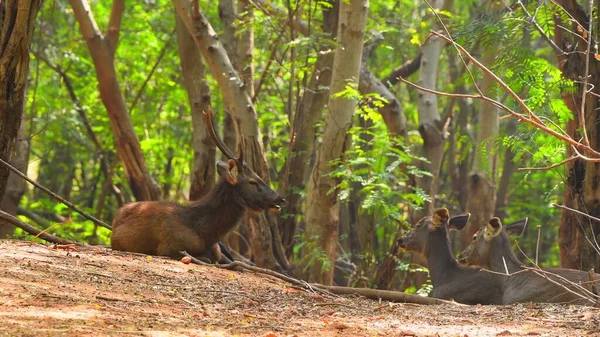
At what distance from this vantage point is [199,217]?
34.5ft

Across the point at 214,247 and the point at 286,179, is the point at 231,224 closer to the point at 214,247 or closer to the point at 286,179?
the point at 214,247

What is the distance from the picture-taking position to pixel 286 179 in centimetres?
1371

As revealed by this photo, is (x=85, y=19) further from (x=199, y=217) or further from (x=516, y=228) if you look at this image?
(x=516, y=228)

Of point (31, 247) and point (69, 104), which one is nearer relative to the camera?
point (31, 247)

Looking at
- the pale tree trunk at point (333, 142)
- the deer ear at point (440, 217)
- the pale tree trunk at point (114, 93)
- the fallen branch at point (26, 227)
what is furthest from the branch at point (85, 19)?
the deer ear at point (440, 217)

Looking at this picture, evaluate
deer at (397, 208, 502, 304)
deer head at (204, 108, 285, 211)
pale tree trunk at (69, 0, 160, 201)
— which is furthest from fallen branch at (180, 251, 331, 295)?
pale tree trunk at (69, 0, 160, 201)

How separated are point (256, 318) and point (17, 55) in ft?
14.4

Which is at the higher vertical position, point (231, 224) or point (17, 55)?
point (17, 55)

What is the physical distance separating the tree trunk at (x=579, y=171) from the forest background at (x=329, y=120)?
1.0 inches

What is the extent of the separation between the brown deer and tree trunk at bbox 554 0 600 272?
350cm

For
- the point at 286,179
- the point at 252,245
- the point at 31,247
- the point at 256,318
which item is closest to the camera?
the point at 256,318

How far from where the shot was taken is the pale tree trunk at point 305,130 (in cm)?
Result: 1395

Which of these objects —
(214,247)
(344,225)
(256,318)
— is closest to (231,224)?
(214,247)

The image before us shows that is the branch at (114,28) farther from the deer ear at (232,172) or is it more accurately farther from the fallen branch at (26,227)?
the fallen branch at (26,227)
